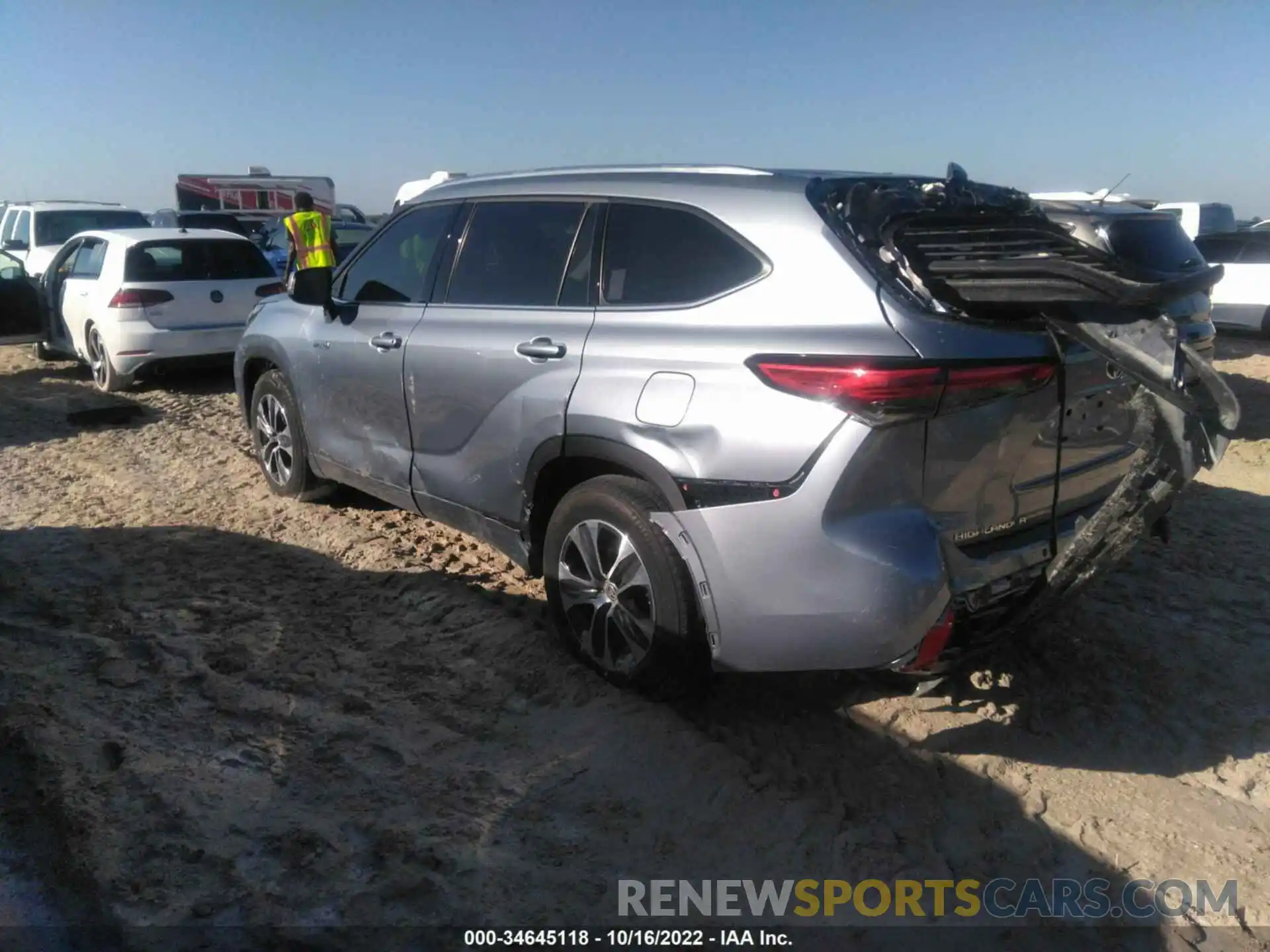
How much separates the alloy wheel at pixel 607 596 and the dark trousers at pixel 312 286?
217cm

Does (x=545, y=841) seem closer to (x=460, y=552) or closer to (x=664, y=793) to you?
(x=664, y=793)

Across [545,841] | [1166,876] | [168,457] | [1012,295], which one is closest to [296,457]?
[168,457]

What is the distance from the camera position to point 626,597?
3506mm

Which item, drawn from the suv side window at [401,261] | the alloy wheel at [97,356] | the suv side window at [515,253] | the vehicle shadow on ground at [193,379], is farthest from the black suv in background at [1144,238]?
the alloy wheel at [97,356]

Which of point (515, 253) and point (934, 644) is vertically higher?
point (515, 253)

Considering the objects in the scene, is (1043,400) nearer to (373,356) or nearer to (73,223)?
(373,356)

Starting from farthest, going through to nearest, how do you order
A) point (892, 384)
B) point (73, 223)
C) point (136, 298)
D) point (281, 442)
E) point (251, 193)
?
point (251, 193), point (73, 223), point (136, 298), point (281, 442), point (892, 384)

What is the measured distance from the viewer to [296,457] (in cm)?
561

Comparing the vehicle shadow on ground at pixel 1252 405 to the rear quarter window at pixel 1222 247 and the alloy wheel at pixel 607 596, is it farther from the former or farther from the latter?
the alloy wheel at pixel 607 596

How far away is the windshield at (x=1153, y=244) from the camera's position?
5324 mm

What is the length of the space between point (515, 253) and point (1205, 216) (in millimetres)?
18051

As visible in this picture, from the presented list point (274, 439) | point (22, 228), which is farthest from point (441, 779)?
point (22, 228)

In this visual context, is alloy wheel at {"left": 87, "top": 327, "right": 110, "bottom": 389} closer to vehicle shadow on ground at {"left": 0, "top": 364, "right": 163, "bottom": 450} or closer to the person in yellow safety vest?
vehicle shadow on ground at {"left": 0, "top": 364, "right": 163, "bottom": 450}

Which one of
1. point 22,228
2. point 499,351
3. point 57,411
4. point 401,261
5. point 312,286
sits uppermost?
point 22,228
